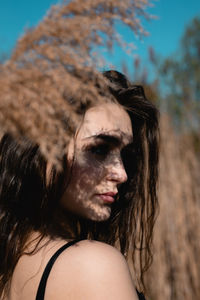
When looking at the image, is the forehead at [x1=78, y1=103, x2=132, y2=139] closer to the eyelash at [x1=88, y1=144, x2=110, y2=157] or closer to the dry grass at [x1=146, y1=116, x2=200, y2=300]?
the eyelash at [x1=88, y1=144, x2=110, y2=157]

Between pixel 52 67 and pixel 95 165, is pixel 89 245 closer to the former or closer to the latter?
pixel 95 165

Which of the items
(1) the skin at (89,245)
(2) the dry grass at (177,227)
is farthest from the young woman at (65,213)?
(2) the dry grass at (177,227)

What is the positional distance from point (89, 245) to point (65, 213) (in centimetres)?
20

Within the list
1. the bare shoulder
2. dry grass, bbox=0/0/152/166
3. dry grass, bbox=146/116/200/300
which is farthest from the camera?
dry grass, bbox=146/116/200/300

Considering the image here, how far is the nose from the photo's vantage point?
39.5 inches

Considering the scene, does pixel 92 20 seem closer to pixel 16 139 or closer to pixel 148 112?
pixel 16 139

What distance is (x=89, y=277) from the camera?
2.58ft

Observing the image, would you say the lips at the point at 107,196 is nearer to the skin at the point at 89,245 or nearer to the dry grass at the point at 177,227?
the skin at the point at 89,245

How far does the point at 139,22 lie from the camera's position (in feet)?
2.46

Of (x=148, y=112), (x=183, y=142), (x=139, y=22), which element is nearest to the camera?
(x=139, y=22)

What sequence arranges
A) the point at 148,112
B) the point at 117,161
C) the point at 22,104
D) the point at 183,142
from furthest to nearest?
the point at 183,142, the point at 148,112, the point at 117,161, the point at 22,104

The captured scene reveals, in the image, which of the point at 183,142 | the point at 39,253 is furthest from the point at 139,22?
the point at 183,142

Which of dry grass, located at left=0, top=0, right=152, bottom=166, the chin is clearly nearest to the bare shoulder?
the chin

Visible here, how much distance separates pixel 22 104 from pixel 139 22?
30 cm
